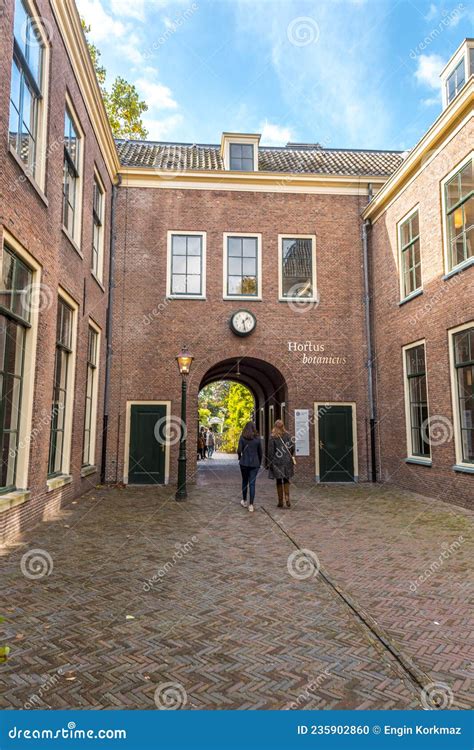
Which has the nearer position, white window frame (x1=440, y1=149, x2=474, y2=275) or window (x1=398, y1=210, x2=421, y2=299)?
white window frame (x1=440, y1=149, x2=474, y2=275)

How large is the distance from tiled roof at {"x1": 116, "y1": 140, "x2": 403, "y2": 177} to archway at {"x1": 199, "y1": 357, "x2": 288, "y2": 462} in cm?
596

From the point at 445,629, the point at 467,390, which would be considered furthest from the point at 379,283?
the point at 445,629

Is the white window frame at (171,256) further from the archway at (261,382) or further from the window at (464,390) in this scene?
the window at (464,390)

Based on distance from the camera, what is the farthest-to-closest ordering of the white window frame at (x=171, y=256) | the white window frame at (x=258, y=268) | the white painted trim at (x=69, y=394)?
the white window frame at (x=258, y=268)
the white window frame at (x=171, y=256)
the white painted trim at (x=69, y=394)

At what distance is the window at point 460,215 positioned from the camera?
9773mm

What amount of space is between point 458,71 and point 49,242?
10.0m

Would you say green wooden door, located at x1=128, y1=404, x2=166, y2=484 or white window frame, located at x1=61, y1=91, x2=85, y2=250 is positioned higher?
white window frame, located at x1=61, y1=91, x2=85, y2=250

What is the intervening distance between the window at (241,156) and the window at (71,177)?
596 cm

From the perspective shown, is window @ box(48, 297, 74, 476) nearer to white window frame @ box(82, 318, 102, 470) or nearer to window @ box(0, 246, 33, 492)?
window @ box(0, 246, 33, 492)

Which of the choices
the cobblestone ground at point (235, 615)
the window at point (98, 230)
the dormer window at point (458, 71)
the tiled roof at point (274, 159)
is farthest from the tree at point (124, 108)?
the cobblestone ground at point (235, 615)

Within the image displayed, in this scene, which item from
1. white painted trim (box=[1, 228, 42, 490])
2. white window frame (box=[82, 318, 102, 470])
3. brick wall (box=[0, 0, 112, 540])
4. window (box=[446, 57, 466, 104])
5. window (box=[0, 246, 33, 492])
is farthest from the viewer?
white window frame (box=[82, 318, 102, 470])

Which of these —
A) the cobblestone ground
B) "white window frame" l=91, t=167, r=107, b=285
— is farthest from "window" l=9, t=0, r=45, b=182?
the cobblestone ground

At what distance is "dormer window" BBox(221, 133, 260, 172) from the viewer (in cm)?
1523

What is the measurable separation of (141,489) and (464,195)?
9984mm
